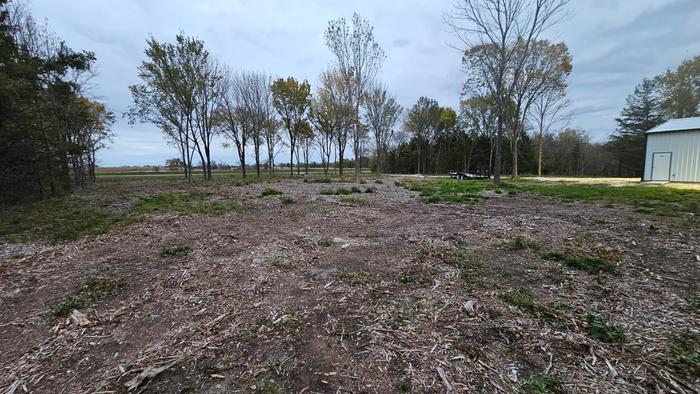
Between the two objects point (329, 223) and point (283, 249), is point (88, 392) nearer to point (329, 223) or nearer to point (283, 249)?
point (283, 249)

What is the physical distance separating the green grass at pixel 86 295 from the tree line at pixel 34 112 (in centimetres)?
885

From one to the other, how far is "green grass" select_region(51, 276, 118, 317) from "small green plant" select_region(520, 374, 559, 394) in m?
4.28

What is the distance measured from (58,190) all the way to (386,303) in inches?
753

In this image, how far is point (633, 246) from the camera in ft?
14.3

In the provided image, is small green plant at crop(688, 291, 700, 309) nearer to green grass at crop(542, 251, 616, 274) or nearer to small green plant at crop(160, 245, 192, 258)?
green grass at crop(542, 251, 616, 274)

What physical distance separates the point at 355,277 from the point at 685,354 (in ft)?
9.38

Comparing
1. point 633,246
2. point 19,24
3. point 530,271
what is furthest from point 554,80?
point 19,24

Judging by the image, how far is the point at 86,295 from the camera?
10.8 feet

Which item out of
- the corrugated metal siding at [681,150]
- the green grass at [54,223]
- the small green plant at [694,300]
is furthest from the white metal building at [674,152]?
the green grass at [54,223]

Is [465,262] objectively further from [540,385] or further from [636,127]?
[636,127]

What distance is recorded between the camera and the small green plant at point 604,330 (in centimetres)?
235

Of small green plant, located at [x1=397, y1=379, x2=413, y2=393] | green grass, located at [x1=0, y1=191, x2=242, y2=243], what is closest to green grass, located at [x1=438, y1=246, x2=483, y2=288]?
small green plant, located at [x1=397, y1=379, x2=413, y2=393]

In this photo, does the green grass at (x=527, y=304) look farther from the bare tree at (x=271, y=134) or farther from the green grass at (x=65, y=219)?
the bare tree at (x=271, y=134)

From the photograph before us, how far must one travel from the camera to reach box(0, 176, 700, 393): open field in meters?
2.08
